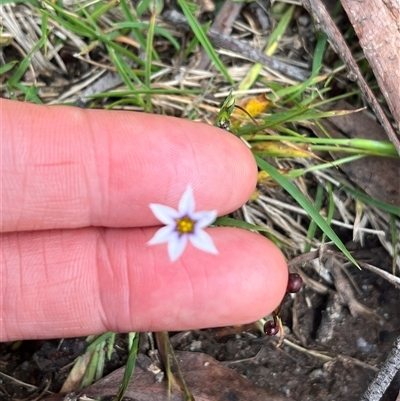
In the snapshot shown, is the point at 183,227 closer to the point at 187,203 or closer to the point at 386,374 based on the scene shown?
the point at 187,203

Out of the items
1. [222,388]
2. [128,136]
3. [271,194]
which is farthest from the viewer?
[271,194]

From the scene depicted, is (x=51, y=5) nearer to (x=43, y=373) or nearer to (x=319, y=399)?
(x=43, y=373)

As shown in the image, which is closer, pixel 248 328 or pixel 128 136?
pixel 128 136

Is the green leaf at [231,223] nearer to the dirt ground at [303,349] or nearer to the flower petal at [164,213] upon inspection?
the flower petal at [164,213]

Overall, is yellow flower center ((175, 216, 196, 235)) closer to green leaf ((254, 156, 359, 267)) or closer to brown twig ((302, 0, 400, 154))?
green leaf ((254, 156, 359, 267))

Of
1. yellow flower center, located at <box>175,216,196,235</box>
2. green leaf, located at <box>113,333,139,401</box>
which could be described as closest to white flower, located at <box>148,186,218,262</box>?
yellow flower center, located at <box>175,216,196,235</box>

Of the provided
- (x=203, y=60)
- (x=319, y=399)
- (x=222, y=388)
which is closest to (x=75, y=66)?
(x=203, y=60)

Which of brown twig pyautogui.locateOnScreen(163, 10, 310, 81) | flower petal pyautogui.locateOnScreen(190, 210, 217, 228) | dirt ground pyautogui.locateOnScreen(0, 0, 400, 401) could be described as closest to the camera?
flower petal pyautogui.locateOnScreen(190, 210, 217, 228)

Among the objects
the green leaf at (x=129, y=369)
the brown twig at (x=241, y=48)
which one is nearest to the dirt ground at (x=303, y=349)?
the green leaf at (x=129, y=369)
